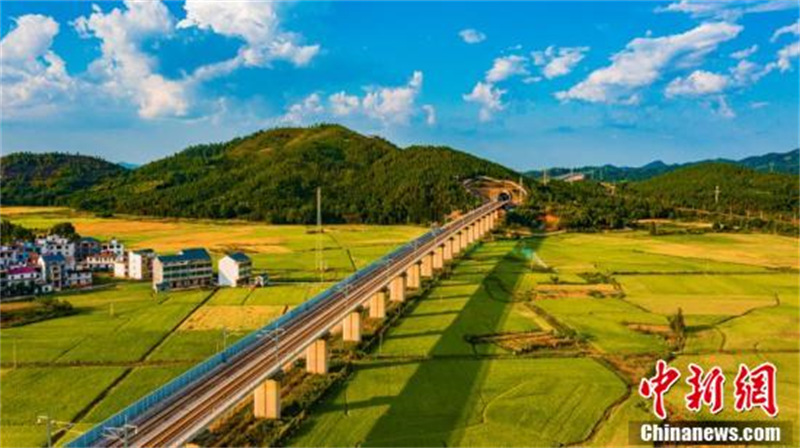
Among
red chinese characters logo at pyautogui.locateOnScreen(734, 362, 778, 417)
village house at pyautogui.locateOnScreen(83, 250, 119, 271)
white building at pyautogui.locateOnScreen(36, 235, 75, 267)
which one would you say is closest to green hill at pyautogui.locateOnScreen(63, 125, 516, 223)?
village house at pyautogui.locateOnScreen(83, 250, 119, 271)

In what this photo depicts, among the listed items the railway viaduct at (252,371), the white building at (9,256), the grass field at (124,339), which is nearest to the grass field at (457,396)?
the railway viaduct at (252,371)

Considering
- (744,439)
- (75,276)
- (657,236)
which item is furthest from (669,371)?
(657,236)

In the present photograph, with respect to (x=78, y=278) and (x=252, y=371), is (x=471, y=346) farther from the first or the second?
(x=78, y=278)

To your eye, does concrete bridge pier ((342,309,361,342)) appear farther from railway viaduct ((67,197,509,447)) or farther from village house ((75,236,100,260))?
village house ((75,236,100,260))

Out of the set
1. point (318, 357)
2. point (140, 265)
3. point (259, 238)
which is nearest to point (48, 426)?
point (318, 357)

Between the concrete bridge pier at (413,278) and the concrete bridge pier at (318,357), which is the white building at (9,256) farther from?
the concrete bridge pier at (318,357)

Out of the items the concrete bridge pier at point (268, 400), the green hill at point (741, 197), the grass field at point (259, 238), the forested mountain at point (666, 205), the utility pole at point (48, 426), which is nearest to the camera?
the utility pole at point (48, 426)
